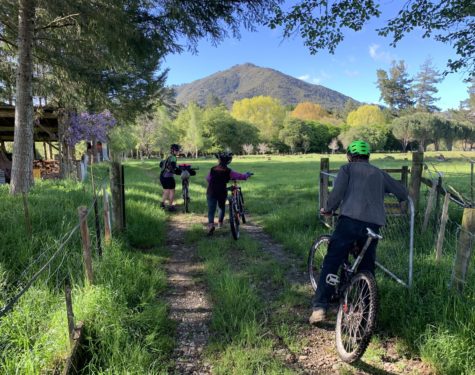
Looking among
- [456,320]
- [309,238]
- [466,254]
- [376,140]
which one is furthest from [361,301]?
[376,140]

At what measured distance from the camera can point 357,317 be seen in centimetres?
296

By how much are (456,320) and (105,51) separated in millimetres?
9153

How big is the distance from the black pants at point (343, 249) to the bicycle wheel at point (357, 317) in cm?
23

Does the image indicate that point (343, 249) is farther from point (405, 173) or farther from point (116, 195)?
point (405, 173)

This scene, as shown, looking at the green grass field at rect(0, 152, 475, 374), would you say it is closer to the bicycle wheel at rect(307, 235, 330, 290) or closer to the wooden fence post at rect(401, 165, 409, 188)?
the bicycle wheel at rect(307, 235, 330, 290)

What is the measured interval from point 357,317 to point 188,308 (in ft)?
6.29

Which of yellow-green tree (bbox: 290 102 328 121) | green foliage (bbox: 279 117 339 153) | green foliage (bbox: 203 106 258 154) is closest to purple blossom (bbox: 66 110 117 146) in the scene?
green foliage (bbox: 203 106 258 154)

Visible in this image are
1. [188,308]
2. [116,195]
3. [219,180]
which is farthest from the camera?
[219,180]

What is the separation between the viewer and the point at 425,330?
10.1 feet

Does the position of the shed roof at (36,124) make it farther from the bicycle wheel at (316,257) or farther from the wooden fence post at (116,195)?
the bicycle wheel at (316,257)

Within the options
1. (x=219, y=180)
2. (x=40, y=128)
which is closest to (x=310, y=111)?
(x=40, y=128)

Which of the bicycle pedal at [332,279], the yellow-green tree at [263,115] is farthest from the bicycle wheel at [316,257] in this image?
the yellow-green tree at [263,115]

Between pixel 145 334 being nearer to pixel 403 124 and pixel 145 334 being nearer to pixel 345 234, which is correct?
pixel 345 234

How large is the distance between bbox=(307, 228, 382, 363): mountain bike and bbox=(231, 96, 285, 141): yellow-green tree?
86.3m
